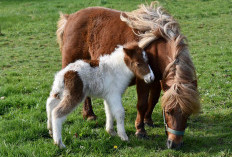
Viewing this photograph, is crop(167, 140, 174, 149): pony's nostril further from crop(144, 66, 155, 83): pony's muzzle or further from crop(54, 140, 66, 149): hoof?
crop(54, 140, 66, 149): hoof

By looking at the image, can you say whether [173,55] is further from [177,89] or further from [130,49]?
[130,49]

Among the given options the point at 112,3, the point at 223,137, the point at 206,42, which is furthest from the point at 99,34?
the point at 112,3

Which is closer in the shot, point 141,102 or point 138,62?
point 138,62

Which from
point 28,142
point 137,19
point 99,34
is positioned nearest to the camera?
point 28,142

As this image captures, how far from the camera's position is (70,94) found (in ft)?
15.7

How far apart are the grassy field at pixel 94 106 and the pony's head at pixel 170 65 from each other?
0.53 meters

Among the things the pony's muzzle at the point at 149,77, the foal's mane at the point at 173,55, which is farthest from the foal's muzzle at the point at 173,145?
the pony's muzzle at the point at 149,77

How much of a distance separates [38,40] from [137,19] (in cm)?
944

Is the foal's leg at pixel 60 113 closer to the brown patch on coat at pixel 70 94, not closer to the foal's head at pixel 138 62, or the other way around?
the brown patch on coat at pixel 70 94

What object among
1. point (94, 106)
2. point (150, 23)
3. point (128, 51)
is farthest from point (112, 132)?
point (150, 23)

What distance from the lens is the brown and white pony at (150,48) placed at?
4.54 metres

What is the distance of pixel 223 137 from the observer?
536 centimetres

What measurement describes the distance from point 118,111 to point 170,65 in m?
1.14

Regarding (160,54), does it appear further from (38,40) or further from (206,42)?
(38,40)
